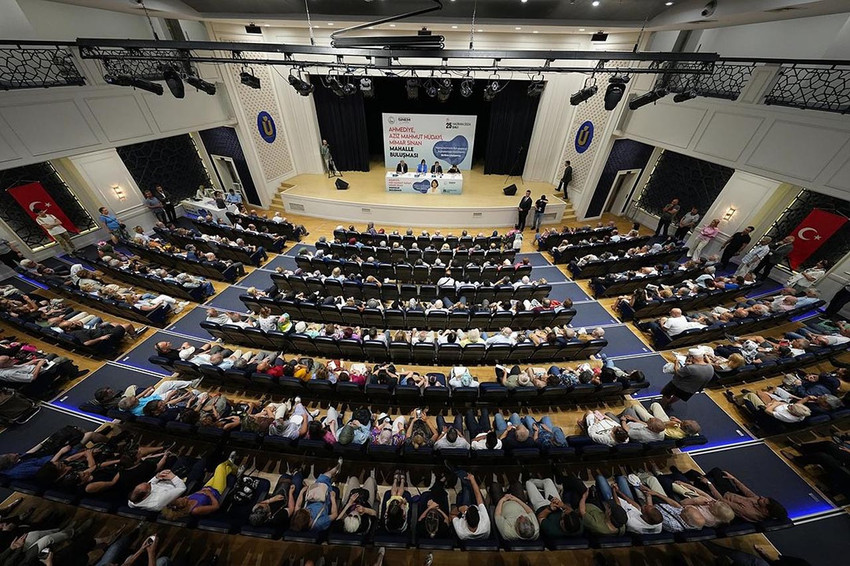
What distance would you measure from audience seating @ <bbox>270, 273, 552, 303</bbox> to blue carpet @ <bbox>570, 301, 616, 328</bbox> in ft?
3.39

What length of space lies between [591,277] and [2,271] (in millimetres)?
15790

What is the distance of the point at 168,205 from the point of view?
10.4 meters

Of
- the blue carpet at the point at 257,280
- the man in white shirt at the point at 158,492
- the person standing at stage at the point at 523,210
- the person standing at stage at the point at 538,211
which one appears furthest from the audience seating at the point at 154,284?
the person standing at stage at the point at 538,211

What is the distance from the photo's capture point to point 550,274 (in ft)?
28.6

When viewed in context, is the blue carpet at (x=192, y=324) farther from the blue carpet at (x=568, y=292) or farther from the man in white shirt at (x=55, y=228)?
the blue carpet at (x=568, y=292)

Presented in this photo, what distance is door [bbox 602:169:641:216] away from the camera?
11211 millimetres

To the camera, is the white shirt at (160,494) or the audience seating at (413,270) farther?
the audience seating at (413,270)

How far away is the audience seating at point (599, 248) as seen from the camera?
28.3 feet

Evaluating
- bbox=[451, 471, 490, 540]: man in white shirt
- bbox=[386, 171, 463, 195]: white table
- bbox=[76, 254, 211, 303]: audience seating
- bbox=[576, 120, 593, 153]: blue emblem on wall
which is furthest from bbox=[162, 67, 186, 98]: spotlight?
bbox=[576, 120, 593, 153]: blue emblem on wall

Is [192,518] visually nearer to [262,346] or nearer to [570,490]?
[262,346]

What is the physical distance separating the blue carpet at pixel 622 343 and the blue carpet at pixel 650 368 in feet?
0.56

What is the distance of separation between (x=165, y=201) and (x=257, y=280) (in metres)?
5.64

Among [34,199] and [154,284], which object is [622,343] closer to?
[154,284]

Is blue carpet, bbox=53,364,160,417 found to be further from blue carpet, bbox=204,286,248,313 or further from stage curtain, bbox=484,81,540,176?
stage curtain, bbox=484,81,540,176
